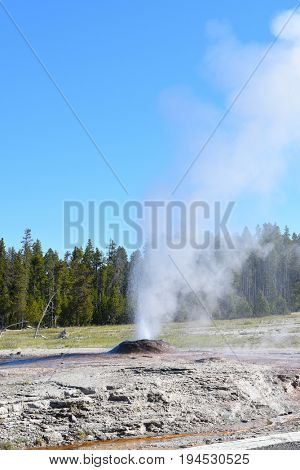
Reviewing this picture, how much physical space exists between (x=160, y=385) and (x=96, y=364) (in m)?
3.22

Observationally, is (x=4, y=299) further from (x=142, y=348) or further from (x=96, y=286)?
(x=142, y=348)

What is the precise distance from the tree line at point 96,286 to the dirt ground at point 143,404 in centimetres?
4483

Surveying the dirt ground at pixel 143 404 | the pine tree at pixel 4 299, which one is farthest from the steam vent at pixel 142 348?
the pine tree at pixel 4 299

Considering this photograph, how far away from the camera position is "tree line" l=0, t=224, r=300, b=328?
65438 mm

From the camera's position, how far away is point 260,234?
73875 millimetres

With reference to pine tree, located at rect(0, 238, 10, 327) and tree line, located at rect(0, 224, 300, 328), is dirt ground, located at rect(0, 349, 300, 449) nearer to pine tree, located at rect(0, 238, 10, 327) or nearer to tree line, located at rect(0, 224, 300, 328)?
tree line, located at rect(0, 224, 300, 328)

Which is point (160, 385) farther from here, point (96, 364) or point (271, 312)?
point (271, 312)

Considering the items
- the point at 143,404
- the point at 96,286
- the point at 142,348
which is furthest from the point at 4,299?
the point at 143,404

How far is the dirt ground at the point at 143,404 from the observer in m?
10.7

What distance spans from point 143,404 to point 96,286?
208 ft

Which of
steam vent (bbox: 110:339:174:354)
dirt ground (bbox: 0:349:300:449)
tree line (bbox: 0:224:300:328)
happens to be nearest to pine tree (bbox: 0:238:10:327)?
tree line (bbox: 0:224:300:328)

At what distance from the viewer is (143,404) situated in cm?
1223

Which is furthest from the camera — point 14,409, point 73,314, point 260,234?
point 260,234
